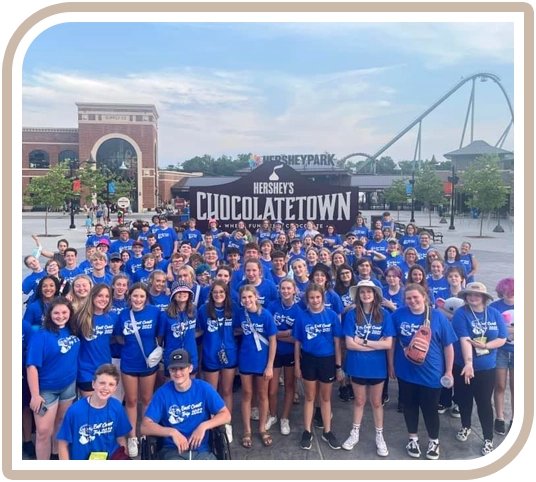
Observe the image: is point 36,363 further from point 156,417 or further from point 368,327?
point 368,327

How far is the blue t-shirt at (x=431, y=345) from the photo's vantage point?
4.43 meters

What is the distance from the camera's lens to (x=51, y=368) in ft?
13.6

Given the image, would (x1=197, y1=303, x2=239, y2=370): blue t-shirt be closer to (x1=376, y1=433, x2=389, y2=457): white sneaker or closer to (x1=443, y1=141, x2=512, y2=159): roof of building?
(x1=376, y1=433, x2=389, y2=457): white sneaker

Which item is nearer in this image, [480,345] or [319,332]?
[480,345]

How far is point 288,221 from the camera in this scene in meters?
13.6

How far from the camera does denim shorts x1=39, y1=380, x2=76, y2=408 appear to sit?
4.20m

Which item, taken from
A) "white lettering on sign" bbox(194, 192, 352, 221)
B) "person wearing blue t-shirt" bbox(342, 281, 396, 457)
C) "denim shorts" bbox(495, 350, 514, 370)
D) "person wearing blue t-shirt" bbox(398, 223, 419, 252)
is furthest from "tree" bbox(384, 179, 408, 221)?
"person wearing blue t-shirt" bbox(342, 281, 396, 457)

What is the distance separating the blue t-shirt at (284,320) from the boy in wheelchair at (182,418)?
135 centimetres

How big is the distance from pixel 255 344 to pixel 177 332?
79 centimetres

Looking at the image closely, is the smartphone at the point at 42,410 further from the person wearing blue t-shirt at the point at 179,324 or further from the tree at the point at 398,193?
the tree at the point at 398,193

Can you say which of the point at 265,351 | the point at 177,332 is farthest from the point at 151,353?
the point at 265,351

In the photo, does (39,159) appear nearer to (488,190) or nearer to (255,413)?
(488,190)

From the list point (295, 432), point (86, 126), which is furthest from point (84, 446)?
point (86, 126)

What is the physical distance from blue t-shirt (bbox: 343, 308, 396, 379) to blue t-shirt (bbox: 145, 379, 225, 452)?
58.5 inches
